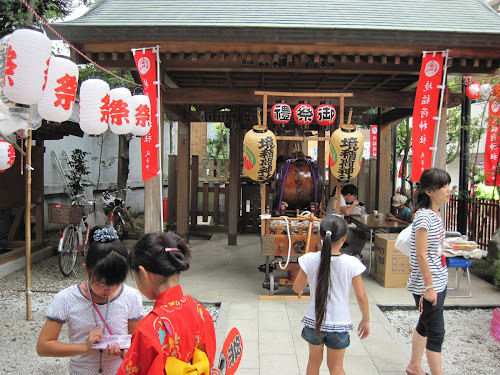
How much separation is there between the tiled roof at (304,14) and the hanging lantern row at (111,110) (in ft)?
3.93

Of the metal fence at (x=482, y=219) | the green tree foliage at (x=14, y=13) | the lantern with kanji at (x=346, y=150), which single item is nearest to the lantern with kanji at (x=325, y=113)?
the lantern with kanji at (x=346, y=150)

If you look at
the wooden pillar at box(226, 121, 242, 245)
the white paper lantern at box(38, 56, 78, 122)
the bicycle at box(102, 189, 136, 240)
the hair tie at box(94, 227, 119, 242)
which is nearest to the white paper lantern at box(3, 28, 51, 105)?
the white paper lantern at box(38, 56, 78, 122)

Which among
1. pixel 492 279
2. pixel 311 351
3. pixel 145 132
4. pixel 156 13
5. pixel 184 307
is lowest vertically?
pixel 492 279

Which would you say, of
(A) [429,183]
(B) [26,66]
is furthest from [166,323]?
(B) [26,66]

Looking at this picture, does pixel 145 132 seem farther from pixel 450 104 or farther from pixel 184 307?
pixel 450 104

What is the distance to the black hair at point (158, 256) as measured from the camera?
169 centimetres

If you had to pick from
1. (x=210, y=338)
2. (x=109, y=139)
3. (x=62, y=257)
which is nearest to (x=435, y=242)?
(x=210, y=338)

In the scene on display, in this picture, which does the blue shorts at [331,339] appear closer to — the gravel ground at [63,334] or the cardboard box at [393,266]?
the gravel ground at [63,334]

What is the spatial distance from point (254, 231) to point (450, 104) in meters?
6.11

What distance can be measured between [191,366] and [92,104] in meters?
4.06

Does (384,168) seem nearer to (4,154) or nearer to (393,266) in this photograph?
(393,266)

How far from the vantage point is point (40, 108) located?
4.20 metres

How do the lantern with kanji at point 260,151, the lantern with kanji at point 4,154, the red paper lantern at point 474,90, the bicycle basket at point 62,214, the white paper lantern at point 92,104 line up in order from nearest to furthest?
the white paper lantern at point 92,104
the lantern with kanji at point 260,151
the lantern with kanji at point 4,154
the bicycle basket at point 62,214
the red paper lantern at point 474,90

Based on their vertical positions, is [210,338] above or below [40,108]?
below
